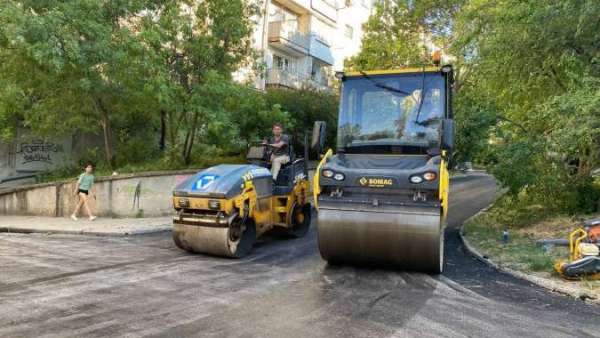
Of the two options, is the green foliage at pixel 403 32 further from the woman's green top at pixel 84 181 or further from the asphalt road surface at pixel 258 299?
the asphalt road surface at pixel 258 299

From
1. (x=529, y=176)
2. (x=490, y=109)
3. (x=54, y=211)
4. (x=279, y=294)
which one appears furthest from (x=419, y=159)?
(x=54, y=211)

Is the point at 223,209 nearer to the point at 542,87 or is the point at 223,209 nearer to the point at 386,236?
the point at 386,236

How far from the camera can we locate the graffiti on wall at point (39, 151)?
14.9m

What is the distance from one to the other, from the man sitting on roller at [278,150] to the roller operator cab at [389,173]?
6.99 ft

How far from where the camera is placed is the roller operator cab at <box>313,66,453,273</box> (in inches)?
251

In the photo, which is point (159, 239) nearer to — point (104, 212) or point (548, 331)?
point (104, 212)

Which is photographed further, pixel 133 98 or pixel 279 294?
pixel 133 98

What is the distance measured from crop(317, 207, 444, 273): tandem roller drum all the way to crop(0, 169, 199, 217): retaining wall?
7949 mm

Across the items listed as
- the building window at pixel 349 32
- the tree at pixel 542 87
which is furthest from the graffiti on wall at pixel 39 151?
the building window at pixel 349 32

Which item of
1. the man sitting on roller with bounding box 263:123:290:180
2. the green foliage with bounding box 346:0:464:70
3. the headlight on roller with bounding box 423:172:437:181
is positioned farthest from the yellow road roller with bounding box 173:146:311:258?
the green foliage with bounding box 346:0:464:70

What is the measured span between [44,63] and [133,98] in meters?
2.53

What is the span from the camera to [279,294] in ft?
19.1

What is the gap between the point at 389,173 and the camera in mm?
6523

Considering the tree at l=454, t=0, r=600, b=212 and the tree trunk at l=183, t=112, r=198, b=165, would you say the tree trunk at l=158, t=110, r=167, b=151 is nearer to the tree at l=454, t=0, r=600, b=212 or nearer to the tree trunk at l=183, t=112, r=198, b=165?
the tree trunk at l=183, t=112, r=198, b=165
